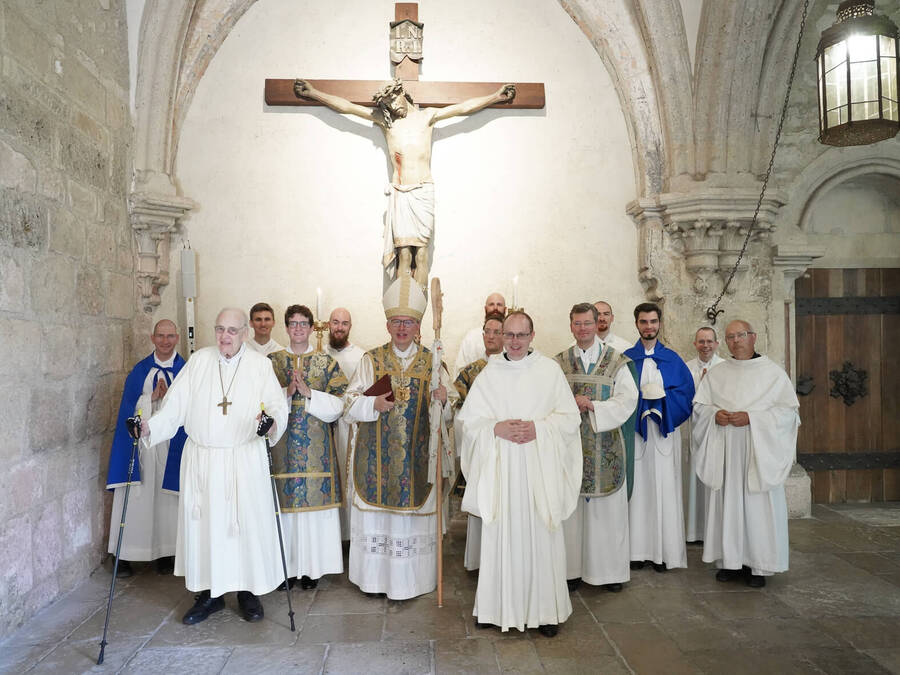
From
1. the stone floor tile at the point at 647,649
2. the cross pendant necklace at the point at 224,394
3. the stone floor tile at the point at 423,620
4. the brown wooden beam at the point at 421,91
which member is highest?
the brown wooden beam at the point at 421,91

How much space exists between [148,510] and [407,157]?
3463 mm

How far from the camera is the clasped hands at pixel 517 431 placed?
341 centimetres

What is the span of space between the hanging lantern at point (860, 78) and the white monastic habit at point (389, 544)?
2.81m

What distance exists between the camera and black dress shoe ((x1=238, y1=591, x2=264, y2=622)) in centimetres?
365

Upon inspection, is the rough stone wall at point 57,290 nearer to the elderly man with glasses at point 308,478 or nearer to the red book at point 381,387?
the elderly man with glasses at point 308,478

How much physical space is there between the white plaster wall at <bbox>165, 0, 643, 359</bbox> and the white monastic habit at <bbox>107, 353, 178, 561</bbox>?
1468 mm

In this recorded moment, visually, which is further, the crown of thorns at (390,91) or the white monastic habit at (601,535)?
the crown of thorns at (390,91)

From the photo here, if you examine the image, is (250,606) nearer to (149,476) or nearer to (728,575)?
(149,476)

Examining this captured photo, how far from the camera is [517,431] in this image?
11.2ft

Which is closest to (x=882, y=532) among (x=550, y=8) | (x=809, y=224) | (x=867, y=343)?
(x=867, y=343)

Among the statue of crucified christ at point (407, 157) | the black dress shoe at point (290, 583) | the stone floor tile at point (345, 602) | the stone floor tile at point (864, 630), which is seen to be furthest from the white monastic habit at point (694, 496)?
the black dress shoe at point (290, 583)

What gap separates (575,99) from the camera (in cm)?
604

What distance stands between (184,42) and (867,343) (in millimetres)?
6832

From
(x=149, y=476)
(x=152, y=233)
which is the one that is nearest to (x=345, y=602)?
(x=149, y=476)
